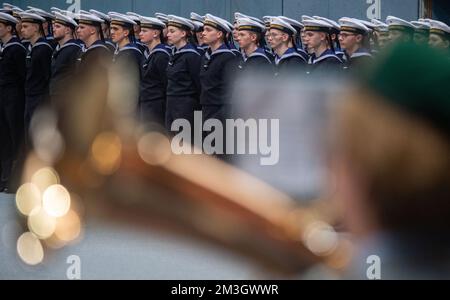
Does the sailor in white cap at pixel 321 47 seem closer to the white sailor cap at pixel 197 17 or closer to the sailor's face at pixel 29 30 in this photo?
the white sailor cap at pixel 197 17

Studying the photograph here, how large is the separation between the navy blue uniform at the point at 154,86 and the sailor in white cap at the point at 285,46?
43 cm

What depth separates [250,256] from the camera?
3.75m

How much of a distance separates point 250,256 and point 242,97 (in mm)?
594

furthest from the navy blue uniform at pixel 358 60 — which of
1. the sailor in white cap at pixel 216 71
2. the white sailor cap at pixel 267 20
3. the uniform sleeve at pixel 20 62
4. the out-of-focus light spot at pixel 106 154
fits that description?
the uniform sleeve at pixel 20 62

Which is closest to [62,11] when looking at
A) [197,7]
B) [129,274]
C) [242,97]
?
[197,7]

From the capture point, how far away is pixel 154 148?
3.77m

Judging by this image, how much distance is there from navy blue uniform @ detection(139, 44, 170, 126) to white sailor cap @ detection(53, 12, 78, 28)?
31 centimetres

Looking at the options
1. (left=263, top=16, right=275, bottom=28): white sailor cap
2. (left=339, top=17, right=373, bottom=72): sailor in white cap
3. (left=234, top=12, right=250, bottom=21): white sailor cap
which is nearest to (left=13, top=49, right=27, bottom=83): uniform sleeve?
(left=234, top=12, right=250, bottom=21): white sailor cap

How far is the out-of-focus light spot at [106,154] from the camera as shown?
3738 mm

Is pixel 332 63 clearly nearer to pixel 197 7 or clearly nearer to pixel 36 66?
pixel 197 7

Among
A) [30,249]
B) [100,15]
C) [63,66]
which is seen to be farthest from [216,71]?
[30,249]

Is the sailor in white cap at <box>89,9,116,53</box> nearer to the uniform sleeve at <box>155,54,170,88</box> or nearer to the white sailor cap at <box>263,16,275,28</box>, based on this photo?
the uniform sleeve at <box>155,54,170,88</box>

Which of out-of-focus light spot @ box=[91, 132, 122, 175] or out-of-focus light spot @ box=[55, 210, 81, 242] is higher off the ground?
out-of-focus light spot @ box=[91, 132, 122, 175]

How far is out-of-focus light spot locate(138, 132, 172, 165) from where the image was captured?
148 inches
